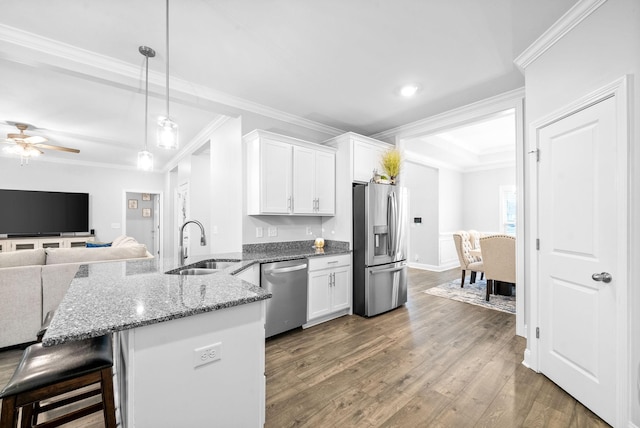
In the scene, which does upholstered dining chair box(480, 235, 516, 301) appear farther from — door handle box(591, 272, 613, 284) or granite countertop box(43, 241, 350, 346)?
granite countertop box(43, 241, 350, 346)

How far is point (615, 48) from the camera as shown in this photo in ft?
5.42

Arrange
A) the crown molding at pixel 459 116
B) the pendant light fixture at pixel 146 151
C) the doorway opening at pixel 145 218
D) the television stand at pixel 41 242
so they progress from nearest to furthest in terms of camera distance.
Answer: the pendant light fixture at pixel 146 151 < the crown molding at pixel 459 116 < the television stand at pixel 41 242 < the doorway opening at pixel 145 218

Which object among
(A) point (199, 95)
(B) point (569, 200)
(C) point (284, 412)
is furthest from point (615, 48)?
(A) point (199, 95)

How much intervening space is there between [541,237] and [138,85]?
3715 millimetres

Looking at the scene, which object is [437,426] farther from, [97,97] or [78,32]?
[97,97]

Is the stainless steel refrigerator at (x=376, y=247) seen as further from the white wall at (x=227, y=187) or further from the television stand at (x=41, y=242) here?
the television stand at (x=41, y=242)

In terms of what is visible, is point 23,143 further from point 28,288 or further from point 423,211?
point 423,211

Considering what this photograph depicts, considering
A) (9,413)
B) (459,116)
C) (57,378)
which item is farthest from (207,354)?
(459,116)

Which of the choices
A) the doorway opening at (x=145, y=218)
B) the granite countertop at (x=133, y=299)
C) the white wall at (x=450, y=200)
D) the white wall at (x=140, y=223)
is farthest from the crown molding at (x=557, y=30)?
the white wall at (x=140, y=223)

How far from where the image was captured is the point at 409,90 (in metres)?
2.99

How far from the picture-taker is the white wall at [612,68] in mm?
1550

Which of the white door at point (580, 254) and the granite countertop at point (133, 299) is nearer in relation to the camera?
the granite countertop at point (133, 299)

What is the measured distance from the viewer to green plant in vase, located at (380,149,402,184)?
3.83 m

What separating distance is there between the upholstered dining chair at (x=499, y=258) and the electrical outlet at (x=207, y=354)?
4058mm
